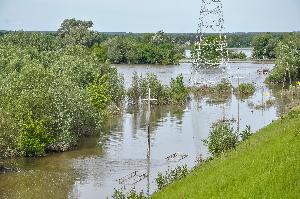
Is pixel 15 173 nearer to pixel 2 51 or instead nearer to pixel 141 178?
pixel 141 178

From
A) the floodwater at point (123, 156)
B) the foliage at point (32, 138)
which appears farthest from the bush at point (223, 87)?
the foliage at point (32, 138)

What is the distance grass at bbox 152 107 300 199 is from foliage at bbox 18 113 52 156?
735 inches

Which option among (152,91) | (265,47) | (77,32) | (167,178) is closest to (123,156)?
(167,178)

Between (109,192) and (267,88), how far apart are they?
63200mm

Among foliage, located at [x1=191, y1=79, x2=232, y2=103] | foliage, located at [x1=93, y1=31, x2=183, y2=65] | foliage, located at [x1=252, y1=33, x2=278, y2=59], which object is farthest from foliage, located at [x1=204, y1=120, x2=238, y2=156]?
foliage, located at [x1=252, y1=33, x2=278, y2=59]

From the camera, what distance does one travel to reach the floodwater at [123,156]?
36594 mm

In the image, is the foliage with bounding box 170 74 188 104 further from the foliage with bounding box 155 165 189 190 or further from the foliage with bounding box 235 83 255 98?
the foliage with bounding box 155 165 189 190

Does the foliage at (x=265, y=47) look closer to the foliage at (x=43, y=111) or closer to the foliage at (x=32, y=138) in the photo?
the foliage at (x=43, y=111)

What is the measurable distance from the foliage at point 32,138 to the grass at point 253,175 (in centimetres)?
1867

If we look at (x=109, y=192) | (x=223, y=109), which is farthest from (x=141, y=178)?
(x=223, y=109)

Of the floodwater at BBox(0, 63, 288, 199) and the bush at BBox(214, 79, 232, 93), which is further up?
the bush at BBox(214, 79, 232, 93)

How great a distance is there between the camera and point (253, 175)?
22969 millimetres

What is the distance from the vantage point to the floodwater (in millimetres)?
36594

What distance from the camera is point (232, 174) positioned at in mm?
24250
